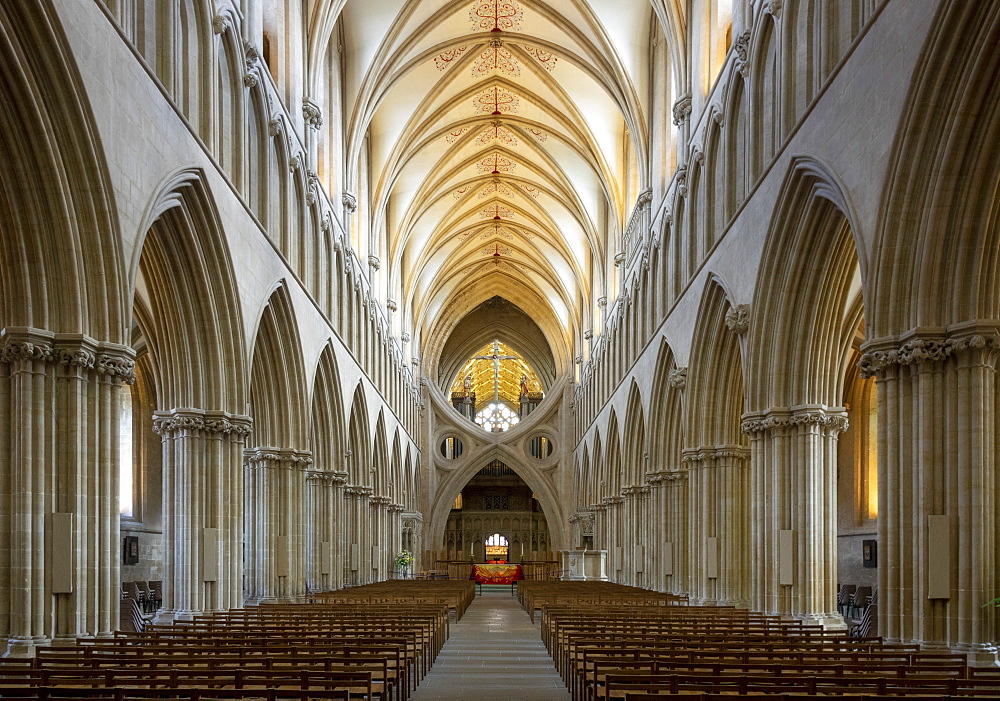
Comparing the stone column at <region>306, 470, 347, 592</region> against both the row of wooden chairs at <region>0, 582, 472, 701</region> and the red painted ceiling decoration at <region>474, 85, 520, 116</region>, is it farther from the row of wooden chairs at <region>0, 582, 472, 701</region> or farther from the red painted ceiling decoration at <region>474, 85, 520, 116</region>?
the red painted ceiling decoration at <region>474, 85, 520, 116</region>

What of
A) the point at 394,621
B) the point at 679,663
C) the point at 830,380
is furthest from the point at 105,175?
the point at 830,380

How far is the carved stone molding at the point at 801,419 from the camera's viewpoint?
17656mm

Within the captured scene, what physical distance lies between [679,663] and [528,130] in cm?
3058

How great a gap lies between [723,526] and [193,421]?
1132cm

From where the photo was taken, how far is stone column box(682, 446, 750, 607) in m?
22.6

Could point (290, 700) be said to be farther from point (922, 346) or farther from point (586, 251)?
point (586, 251)

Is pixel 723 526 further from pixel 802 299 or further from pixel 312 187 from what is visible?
pixel 312 187

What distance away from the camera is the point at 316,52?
2462 centimetres

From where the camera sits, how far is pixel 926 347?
482 inches

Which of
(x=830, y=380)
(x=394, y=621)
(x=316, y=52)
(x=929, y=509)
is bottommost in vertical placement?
(x=394, y=621)

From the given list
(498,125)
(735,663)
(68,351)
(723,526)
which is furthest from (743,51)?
(498,125)

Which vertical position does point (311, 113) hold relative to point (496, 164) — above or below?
below

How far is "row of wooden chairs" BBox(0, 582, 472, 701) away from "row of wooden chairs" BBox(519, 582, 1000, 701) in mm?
2025

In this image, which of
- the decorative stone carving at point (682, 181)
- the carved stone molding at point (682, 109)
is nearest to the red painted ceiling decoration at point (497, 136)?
the decorative stone carving at point (682, 181)
